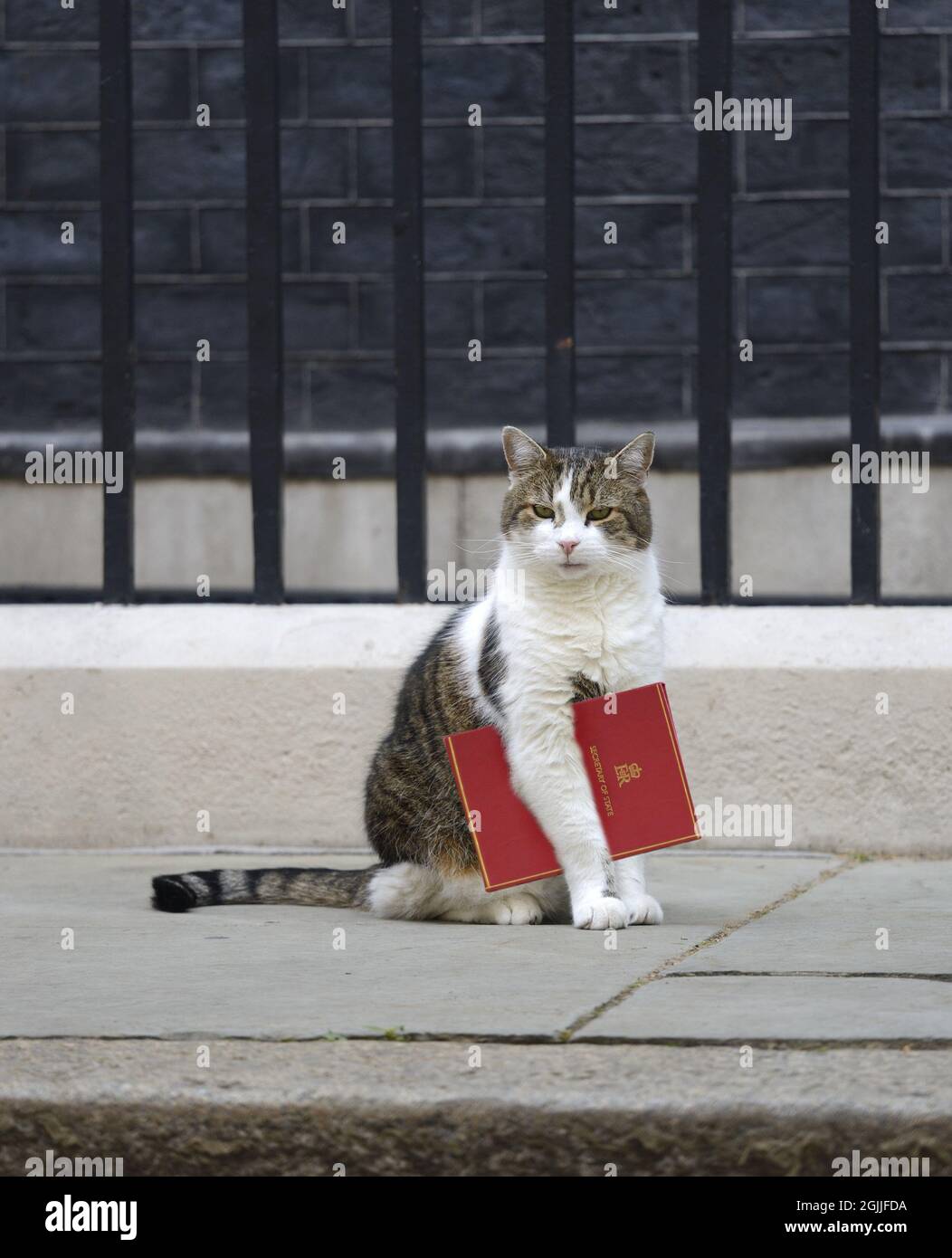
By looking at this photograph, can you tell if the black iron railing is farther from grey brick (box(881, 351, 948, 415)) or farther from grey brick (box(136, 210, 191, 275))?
grey brick (box(881, 351, 948, 415))

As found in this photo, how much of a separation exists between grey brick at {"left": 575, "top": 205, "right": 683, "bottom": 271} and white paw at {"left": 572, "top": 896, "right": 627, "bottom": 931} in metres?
4.56

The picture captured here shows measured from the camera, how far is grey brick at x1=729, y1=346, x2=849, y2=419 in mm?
7484

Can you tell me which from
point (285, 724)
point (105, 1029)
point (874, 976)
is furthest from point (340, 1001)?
point (285, 724)

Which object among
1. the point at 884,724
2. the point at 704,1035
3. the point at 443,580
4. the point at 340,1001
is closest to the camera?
the point at 704,1035

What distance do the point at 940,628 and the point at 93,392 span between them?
431 cm

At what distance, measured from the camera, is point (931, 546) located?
7.53 meters

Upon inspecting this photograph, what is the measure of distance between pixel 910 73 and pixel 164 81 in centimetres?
309

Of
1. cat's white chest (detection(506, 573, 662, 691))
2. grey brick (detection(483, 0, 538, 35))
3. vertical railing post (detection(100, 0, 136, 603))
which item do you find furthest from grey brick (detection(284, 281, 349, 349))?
cat's white chest (detection(506, 573, 662, 691))

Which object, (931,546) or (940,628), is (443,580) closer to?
(940,628)

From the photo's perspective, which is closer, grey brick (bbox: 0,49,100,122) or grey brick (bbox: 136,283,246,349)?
grey brick (bbox: 0,49,100,122)

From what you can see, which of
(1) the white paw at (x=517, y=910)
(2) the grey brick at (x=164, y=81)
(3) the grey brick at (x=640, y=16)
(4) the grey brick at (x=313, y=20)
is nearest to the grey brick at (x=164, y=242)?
(2) the grey brick at (x=164, y=81)

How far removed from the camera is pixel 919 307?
24.3ft

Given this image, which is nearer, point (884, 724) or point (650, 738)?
point (650, 738)

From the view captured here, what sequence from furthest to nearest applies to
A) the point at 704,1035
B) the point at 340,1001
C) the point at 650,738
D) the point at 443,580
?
the point at 443,580
the point at 650,738
the point at 340,1001
the point at 704,1035
